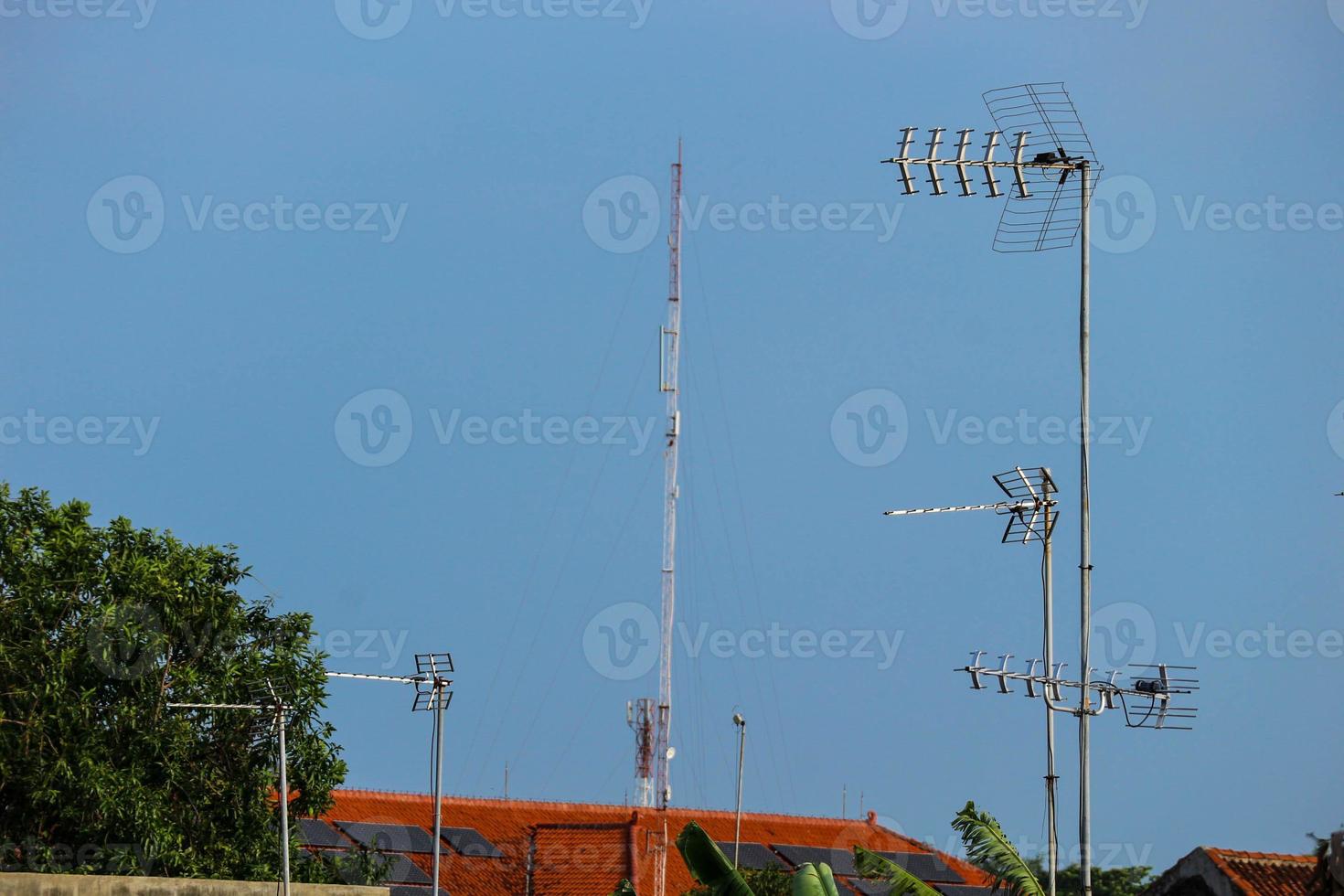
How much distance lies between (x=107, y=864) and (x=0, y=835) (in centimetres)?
217

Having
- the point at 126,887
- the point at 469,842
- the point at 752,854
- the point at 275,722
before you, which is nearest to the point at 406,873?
the point at 469,842

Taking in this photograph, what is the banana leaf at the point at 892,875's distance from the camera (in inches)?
759

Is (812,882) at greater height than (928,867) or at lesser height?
greater

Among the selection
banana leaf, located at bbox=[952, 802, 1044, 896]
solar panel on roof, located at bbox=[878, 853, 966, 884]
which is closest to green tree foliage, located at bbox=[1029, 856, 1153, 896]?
solar panel on roof, located at bbox=[878, 853, 966, 884]

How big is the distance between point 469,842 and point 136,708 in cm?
1578

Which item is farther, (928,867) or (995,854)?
(928,867)

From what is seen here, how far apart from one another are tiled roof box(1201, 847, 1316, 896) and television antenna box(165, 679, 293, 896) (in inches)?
523

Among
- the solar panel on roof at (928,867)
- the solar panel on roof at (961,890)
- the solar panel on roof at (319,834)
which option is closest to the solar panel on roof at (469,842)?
the solar panel on roof at (319,834)

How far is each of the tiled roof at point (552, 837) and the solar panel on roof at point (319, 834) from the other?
1.34 meters

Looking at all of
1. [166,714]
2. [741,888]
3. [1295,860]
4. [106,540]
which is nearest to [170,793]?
[166,714]

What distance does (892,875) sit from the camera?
770 inches

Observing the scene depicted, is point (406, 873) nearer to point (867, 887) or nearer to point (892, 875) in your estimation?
point (867, 887)

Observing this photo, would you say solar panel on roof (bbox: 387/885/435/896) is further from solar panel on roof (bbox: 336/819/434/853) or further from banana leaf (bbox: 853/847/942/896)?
banana leaf (bbox: 853/847/942/896)

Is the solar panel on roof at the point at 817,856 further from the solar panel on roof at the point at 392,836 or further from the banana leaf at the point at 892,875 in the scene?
the banana leaf at the point at 892,875
